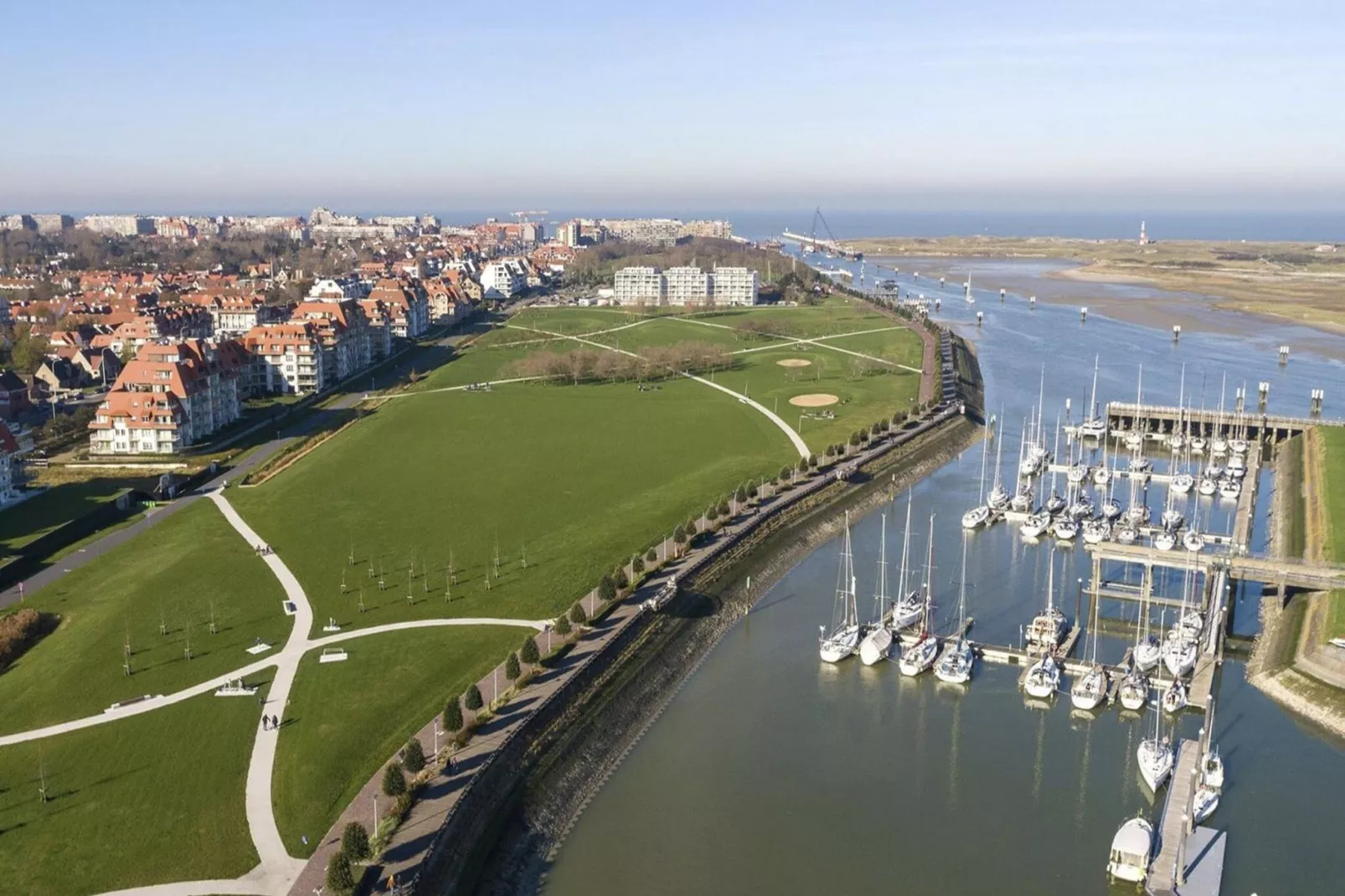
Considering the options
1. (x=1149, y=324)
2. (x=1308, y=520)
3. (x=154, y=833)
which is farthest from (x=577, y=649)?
(x=1149, y=324)

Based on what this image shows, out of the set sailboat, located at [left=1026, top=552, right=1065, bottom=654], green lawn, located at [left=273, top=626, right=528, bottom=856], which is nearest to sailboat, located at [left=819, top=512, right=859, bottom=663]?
sailboat, located at [left=1026, top=552, right=1065, bottom=654]

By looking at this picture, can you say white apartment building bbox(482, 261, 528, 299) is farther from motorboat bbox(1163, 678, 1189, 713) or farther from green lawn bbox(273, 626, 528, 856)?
motorboat bbox(1163, 678, 1189, 713)

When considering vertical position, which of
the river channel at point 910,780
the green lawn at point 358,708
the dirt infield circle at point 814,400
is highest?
the dirt infield circle at point 814,400

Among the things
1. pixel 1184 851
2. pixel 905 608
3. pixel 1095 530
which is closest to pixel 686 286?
pixel 1095 530

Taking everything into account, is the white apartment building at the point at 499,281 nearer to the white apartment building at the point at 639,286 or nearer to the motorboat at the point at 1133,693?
the white apartment building at the point at 639,286

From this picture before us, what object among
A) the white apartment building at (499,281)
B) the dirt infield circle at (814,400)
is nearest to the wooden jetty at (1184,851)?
the dirt infield circle at (814,400)

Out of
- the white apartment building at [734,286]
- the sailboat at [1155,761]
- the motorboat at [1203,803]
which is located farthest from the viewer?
the white apartment building at [734,286]
